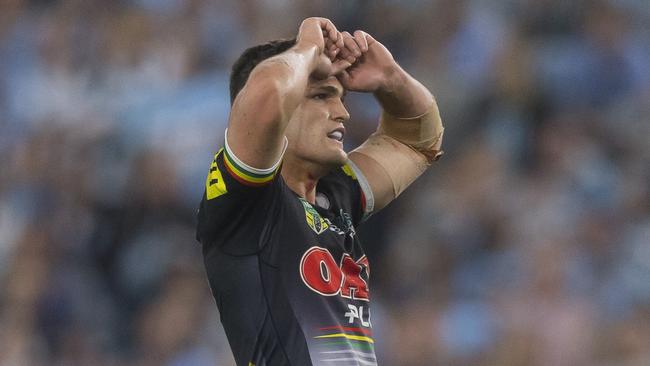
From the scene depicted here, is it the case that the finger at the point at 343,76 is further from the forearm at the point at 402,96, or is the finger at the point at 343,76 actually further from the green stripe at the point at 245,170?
the green stripe at the point at 245,170

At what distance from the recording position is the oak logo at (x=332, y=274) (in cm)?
314

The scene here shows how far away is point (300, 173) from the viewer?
136 inches

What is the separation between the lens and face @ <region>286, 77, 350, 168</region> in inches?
133

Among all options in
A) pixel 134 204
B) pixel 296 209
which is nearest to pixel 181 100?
pixel 134 204

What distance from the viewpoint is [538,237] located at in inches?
224

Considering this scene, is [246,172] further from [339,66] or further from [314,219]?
[339,66]

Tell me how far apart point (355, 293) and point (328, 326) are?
9.0 inches

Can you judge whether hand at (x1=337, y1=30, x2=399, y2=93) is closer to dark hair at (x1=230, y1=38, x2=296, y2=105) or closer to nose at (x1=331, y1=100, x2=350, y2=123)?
nose at (x1=331, y1=100, x2=350, y2=123)

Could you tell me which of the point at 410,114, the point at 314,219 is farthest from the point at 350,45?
the point at 314,219

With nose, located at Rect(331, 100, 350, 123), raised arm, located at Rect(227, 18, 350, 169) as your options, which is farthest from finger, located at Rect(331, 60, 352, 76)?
raised arm, located at Rect(227, 18, 350, 169)

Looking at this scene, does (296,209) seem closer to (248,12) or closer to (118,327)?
(118,327)

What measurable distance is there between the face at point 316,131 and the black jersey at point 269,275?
208 mm

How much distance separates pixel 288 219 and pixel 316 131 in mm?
365

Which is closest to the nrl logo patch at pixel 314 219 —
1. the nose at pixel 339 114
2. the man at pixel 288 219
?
the man at pixel 288 219
